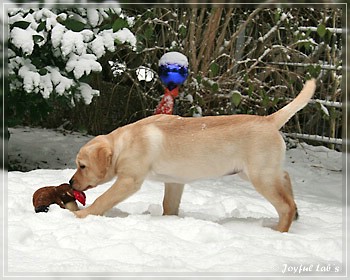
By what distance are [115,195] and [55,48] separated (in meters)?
1.78

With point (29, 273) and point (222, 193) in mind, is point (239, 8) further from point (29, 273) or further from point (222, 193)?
point (29, 273)

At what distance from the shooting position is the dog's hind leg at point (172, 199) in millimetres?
3107

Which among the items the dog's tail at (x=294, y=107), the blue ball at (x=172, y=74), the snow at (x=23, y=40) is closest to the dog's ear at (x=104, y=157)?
the dog's tail at (x=294, y=107)

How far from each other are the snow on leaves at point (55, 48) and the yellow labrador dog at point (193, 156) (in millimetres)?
1343

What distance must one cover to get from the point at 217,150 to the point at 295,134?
320 centimetres

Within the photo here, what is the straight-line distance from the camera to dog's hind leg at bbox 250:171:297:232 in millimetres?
2812

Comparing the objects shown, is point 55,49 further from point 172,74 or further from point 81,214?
point 81,214

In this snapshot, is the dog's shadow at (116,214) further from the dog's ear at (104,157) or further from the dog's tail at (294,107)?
the dog's tail at (294,107)

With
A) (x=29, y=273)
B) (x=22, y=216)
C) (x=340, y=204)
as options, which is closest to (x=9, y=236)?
(x=22, y=216)

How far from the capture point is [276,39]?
5969 mm

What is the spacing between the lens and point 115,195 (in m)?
2.90

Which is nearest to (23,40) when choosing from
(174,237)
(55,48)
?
(55,48)

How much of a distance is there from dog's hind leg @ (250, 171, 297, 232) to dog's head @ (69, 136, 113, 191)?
0.73 metres

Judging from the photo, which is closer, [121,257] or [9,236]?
[121,257]
